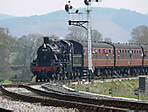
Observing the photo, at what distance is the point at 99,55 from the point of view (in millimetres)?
44531

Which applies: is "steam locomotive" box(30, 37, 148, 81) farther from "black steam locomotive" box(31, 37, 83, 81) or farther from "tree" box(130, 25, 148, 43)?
"tree" box(130, 25, 148, 43)

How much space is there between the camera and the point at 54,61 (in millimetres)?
37969

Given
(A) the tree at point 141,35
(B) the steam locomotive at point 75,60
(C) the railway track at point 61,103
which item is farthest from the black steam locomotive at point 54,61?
(A) the tree at point 141,35

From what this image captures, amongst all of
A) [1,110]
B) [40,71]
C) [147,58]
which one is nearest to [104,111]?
[1,110]

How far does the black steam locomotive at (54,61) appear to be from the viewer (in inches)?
1494

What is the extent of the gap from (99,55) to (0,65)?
49565mm

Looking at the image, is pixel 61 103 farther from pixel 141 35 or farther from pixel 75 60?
pixel 141 35

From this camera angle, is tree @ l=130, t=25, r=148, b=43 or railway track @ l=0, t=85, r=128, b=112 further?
tree @ l=130, t=25, r=148, b=43

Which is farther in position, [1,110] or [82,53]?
[82,53]

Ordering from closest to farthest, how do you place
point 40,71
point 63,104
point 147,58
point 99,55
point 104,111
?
point 104,111 < point 63,104 < point 40,71 < point 99,55 < point 147,58

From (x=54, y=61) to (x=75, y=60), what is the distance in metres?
3.70

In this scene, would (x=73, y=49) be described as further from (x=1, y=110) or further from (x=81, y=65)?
(x=1, y=110)

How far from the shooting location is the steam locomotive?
3816cm

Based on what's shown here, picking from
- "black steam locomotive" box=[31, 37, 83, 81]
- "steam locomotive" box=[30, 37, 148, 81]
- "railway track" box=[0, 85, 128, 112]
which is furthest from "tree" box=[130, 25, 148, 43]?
"railway track" box=[0, 85, 128, 112]
